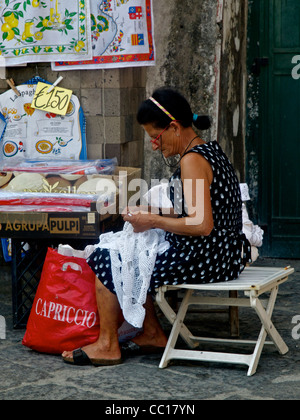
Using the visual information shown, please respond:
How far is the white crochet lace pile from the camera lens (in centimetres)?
373

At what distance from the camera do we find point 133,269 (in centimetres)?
376

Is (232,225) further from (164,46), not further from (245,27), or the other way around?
(245,27)

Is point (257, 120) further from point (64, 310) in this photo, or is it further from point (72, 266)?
point (64, 310)

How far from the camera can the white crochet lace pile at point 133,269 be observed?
3734 millimetres

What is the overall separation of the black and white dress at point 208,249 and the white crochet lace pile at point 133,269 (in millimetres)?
41

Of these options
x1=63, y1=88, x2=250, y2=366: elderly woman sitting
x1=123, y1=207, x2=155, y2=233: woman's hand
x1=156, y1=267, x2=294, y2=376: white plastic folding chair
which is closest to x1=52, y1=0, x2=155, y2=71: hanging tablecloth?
x1=63, y1=88, x2=250, y2=366: elderly woman sitting

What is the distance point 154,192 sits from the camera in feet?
14.6

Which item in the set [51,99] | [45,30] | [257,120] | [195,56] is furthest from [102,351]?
[257,120]

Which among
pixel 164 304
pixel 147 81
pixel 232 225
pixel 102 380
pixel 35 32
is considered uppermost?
pixel 35 32

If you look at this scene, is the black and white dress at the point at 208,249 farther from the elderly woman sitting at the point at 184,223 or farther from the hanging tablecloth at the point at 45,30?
the hanging tablecloth at the point at 45,30

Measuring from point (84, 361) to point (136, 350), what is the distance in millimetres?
306

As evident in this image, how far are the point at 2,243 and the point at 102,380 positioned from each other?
200 cm

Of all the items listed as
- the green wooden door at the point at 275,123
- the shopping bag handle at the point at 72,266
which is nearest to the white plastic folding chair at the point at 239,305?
the shopping bag handle at the point at 72,266
